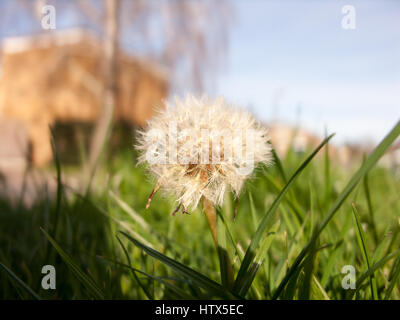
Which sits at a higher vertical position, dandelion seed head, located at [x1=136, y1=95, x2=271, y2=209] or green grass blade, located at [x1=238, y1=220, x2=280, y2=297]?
dandelion seed head, located at [x1=136, y1=95, x2=271, y2=209]

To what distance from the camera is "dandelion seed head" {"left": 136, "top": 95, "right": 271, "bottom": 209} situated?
520 mm

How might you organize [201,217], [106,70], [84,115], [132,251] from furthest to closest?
[84,115] < [106,70] < [201,217] < [132,251]

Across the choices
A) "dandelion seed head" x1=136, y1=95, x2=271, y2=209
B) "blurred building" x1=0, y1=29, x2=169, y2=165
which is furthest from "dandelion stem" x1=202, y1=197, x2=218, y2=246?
"blurred building" x1=0, y1=29, x2=169, y2=165

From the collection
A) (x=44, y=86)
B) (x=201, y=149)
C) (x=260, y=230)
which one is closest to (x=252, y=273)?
(x=260, y=230)

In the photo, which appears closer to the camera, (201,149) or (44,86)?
(201,149)

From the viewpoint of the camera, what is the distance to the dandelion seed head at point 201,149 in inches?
20.5

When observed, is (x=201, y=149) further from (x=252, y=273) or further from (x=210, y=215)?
(x=252, y=273)

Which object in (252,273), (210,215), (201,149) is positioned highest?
(201,149)

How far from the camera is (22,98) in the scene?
9391 mm

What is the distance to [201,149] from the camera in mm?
520

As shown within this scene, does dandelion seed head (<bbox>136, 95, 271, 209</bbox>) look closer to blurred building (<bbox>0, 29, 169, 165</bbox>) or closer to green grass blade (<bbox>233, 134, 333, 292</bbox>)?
green grass blade (<bbox>233, 134, 333, 292</bbox>)
